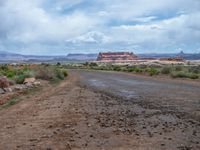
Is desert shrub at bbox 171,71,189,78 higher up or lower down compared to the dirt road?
lower down

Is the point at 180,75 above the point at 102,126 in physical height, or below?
below

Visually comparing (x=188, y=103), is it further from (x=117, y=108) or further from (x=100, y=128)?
(x=100, y=128)

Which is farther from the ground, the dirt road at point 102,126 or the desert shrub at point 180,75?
the dirt road at point 102,126

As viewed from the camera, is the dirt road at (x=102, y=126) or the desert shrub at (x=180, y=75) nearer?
the dirt road at (x=102, y=126)

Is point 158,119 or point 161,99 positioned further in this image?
point 161,99

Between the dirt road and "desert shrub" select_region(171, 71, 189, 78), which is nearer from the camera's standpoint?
the dirt road

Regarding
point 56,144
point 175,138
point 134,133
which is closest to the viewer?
point 56,144

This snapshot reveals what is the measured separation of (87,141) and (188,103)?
11594 millimetres

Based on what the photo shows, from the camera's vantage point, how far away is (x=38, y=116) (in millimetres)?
17438

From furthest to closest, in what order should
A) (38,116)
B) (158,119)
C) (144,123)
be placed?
(38,116), (158,119), (144,123)

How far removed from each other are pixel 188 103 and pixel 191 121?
6.82m

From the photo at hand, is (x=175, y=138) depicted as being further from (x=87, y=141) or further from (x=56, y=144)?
(x=56, y=144)

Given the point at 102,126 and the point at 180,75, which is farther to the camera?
the point at 180,75

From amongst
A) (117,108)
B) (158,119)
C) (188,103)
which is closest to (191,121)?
(158,119)
